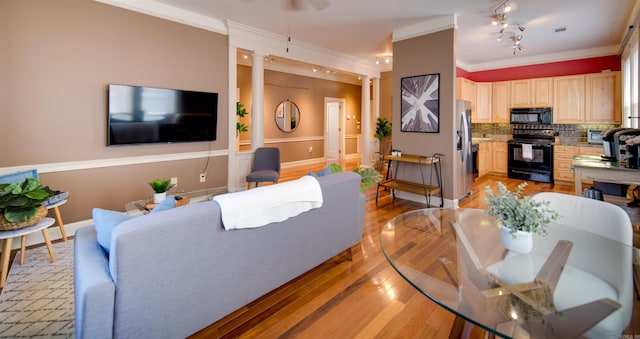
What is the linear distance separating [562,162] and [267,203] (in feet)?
21.7

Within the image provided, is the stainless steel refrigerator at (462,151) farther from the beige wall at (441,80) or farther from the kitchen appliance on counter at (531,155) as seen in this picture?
the kitchen appliance on counter at (531,155)

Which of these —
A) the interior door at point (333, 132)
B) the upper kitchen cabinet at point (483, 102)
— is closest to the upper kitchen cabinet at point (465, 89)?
the upper kitchen cabinet at point (483, 102)

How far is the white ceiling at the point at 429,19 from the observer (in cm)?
379

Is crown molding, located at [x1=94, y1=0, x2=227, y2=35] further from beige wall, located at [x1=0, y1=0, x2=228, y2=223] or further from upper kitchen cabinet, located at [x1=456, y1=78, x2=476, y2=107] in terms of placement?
upper kitchen cabinet, located at [x1=456, y1=78, x2=476, y2=107]

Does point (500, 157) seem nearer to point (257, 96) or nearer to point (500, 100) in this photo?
point (500, 100)

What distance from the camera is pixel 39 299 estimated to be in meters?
2.15

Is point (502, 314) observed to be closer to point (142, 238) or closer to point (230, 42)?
point (142, 238)

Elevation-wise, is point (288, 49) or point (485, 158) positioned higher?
point (288, 49)

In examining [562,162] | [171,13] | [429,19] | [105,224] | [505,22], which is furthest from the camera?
Answer: [562,162]

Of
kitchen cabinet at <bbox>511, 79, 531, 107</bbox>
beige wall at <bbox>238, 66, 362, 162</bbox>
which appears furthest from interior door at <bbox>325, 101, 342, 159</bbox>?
kitchen cabinet at <bbox>511, 79, 531, 107</bbox>

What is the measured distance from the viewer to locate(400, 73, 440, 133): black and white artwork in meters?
4.47

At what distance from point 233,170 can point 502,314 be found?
4.26 m

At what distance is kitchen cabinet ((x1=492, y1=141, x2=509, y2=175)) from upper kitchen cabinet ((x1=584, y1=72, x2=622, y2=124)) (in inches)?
57.9

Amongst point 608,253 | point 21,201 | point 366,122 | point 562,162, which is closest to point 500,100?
point 562,162
